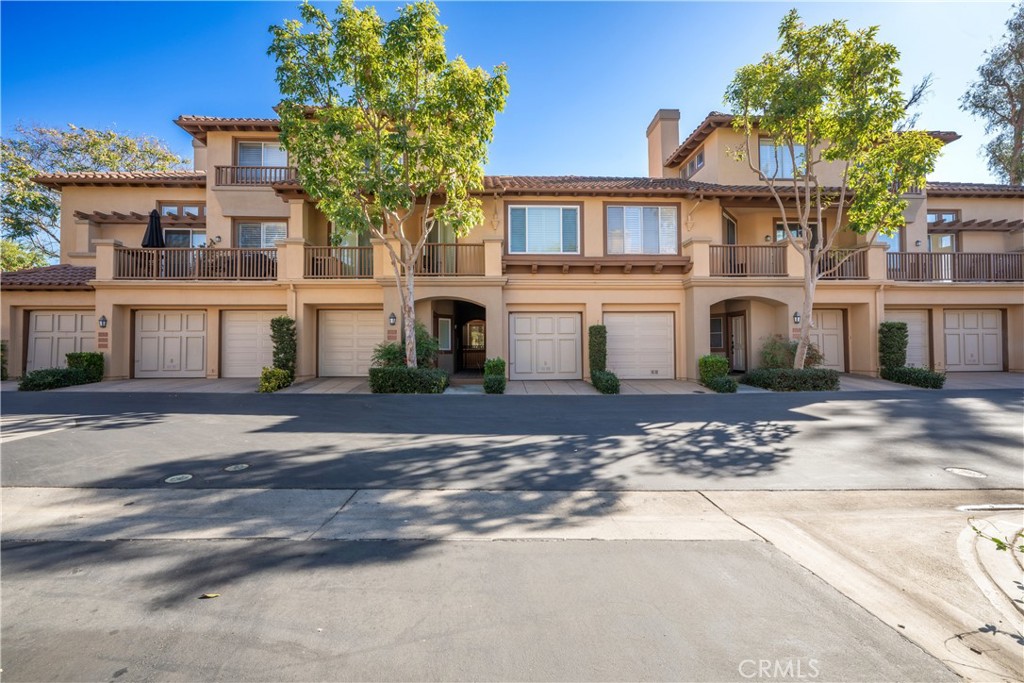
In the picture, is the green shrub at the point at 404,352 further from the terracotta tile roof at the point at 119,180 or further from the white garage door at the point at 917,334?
the white garage door at the point at 917,334

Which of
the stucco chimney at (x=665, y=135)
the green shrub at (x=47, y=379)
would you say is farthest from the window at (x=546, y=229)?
the green shrub at (x=47, y=379)

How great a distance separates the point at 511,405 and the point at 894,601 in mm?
9062

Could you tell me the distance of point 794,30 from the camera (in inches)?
533

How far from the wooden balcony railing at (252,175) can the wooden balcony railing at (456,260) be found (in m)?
6.45

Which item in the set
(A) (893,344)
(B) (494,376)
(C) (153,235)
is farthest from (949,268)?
(C) (153,235)

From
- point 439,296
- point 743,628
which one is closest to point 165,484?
point 743,628

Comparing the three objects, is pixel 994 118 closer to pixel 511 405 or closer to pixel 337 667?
pixel 511 405

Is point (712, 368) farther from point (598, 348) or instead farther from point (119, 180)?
point (119, 180)

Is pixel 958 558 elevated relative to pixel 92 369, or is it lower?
lower

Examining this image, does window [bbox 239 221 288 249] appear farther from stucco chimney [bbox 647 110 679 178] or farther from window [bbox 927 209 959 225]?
window [bbox 927 209 959 225]

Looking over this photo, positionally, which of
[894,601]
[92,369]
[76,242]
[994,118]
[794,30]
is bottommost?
[894,601]

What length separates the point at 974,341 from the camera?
60.8ft

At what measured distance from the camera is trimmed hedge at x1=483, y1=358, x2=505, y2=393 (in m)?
14.0

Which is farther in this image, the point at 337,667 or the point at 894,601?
the point at 894,601
